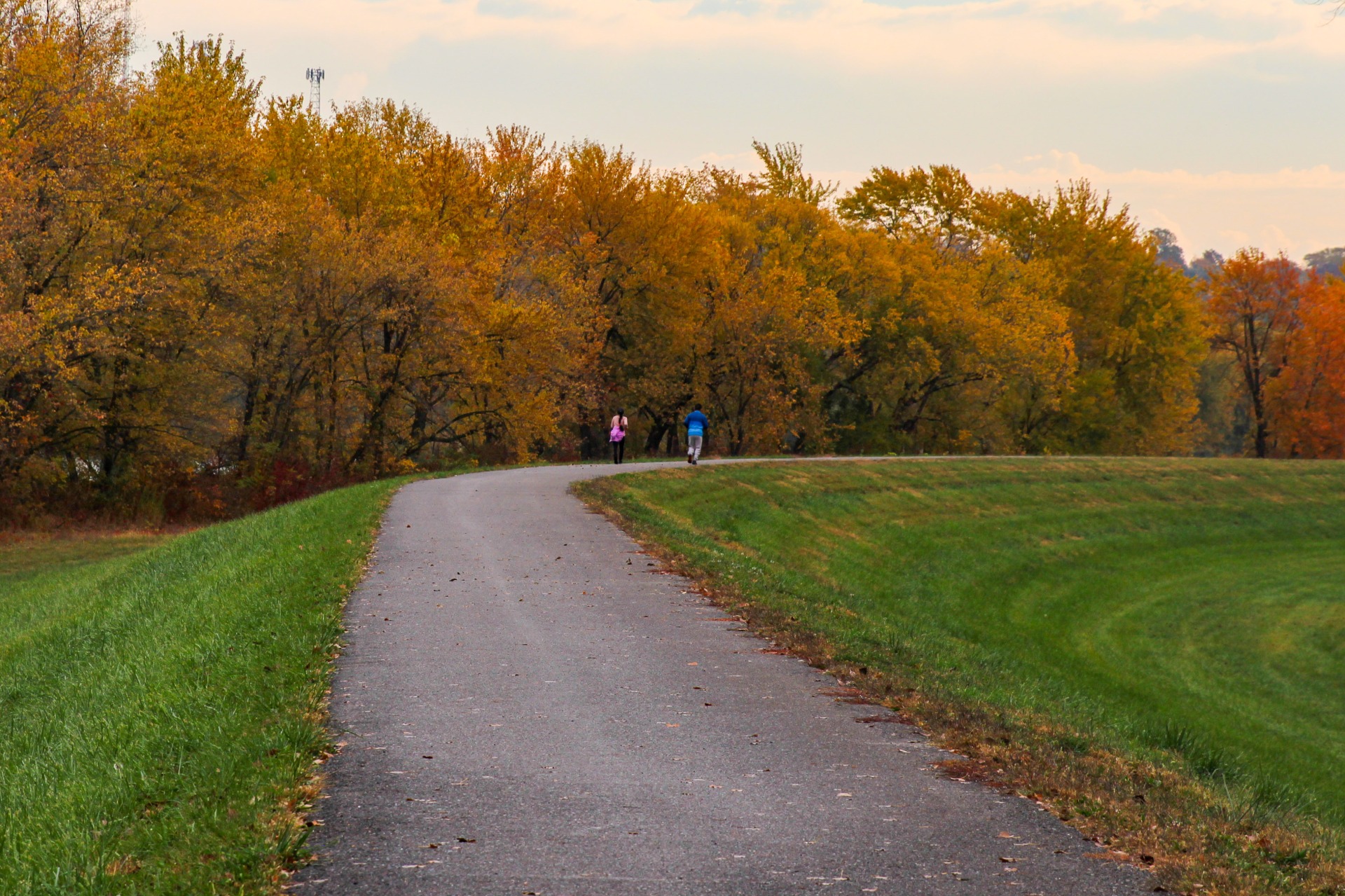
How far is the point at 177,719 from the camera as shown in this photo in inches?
303

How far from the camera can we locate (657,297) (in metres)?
48.2

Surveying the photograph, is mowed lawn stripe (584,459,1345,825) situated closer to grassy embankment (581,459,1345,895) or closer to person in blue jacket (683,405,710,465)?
grassy embankment (581,459,1345,895)

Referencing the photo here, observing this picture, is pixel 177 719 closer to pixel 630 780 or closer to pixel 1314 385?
pixel 630 780

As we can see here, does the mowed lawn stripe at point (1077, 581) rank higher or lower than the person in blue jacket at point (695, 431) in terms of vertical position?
lower

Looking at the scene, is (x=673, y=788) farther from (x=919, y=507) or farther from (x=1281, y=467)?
(x=1281, y=467)

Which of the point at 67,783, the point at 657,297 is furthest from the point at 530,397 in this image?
the point at 67,783

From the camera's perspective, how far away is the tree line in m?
30.1

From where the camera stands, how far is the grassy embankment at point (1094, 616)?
7199 mm

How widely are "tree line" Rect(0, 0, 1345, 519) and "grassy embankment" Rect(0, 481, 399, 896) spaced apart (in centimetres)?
1313

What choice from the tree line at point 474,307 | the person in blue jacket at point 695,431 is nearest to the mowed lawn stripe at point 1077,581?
the person in blue jacket at point 695,431

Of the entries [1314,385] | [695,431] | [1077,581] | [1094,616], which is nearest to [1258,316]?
[1314,385]

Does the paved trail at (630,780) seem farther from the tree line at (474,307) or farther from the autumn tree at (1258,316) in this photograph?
the autumn tree at (1258,316)

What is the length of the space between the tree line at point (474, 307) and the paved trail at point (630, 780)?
65.5 ft

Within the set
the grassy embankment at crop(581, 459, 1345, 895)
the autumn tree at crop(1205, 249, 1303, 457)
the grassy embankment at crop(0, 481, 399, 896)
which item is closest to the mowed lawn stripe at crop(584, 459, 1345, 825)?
the grassy embankment at crop(581, 459, 1345, 895)
